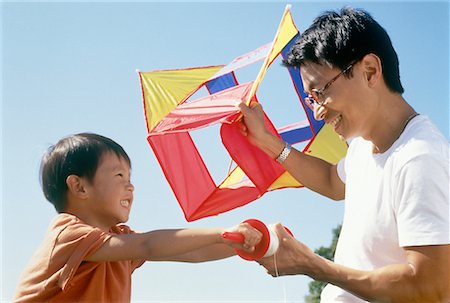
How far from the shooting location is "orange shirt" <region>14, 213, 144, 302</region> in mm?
2486

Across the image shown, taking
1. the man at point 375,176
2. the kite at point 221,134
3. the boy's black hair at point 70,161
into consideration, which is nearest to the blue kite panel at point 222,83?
the kite at point 221,134

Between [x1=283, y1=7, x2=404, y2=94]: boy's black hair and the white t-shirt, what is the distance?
249mm

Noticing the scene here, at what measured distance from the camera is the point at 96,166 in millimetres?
2820

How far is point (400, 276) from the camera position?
2.22 metres

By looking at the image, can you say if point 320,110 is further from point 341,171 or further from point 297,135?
point 297,135

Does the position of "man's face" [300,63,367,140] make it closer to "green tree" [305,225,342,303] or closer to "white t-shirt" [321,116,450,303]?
"white t-shirt" [321,116,450,303]

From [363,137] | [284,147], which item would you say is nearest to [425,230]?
[363,137]

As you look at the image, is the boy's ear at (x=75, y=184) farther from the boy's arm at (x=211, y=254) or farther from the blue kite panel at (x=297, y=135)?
the blue kite panel at (x=297, y=135)

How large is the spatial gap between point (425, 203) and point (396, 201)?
0.11m

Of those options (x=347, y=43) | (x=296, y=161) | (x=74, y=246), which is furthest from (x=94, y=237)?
(x=347, y=43)

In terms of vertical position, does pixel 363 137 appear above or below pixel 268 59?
below

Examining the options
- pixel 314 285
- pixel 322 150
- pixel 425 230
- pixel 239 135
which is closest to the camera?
pixel 425 230

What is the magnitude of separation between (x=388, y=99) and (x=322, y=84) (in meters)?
0.25

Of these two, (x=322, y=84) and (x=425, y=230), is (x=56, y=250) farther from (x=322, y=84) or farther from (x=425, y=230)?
(x=425, y=230)
